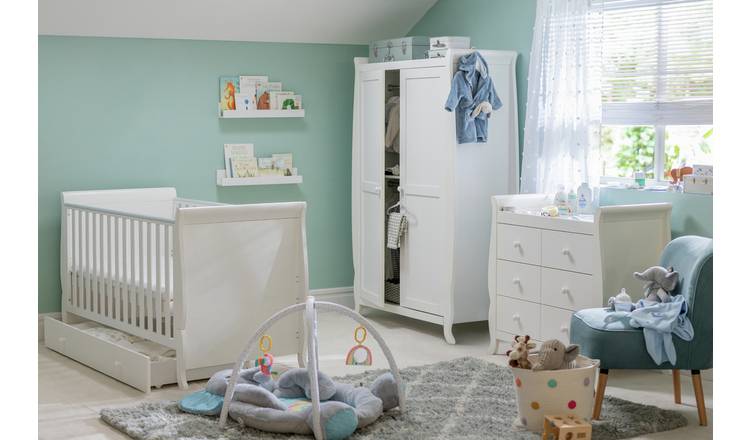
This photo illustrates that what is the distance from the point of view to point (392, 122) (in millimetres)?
4668

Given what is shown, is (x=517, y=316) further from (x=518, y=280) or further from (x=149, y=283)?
(x=149, y=283)

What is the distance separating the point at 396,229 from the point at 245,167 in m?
1.04

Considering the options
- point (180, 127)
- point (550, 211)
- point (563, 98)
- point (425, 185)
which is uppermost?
point (563, 98)

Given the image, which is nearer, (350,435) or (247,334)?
(350,435)

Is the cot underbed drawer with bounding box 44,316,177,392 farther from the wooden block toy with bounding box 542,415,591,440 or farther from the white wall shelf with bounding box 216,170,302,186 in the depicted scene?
the wooden block toy with bounding box 542,415,591,440

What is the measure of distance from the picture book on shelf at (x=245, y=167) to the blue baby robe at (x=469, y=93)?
1378 millimetres

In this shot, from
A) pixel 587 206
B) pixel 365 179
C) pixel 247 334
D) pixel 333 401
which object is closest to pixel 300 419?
pixel 333 401

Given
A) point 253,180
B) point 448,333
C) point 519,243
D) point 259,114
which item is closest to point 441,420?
point 519,243

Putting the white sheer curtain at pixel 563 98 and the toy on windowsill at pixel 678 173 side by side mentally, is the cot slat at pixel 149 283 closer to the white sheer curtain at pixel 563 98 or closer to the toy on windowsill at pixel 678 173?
the white sheer curtain at pixel 563 98

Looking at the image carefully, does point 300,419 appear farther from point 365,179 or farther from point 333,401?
point 365,179

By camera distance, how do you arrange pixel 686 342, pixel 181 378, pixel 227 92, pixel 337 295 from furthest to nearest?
pixel 337 295 → pixel 227 92 → pixel 181 378 → pixel 686 342

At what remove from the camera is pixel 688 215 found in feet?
12.1

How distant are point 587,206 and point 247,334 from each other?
1680mm

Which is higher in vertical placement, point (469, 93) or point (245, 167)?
point (469, 93)
